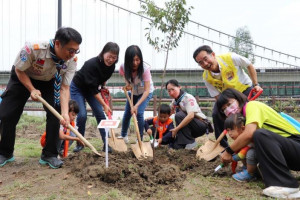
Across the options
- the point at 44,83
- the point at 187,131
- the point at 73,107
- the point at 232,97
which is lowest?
the point at 187,131

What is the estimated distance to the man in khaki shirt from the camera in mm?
2975

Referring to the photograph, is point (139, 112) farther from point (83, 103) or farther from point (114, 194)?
point (114, 194)

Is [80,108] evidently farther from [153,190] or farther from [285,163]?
[285,163]

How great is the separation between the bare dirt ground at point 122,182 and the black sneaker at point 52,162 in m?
0.06

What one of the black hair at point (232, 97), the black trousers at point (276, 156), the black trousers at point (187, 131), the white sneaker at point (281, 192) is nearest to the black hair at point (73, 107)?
the black trousers at point (187, 131)

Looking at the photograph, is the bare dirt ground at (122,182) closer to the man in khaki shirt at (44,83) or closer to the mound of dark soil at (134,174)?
the mound of dark soil at (134,174)

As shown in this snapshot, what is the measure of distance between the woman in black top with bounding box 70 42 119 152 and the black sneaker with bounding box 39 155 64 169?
2.92 ft

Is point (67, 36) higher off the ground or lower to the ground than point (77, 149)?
higher

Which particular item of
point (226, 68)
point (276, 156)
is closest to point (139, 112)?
point (226, 68)

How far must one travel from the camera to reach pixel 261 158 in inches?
96.5

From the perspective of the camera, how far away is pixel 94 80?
4.02m

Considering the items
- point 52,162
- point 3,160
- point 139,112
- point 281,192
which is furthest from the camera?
point 139,112

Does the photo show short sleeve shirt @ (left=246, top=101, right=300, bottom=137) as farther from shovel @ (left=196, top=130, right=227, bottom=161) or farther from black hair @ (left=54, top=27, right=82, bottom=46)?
black hair @ (left=54, top=27, right=82, bottom=46)

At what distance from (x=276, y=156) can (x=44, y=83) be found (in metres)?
2.58
